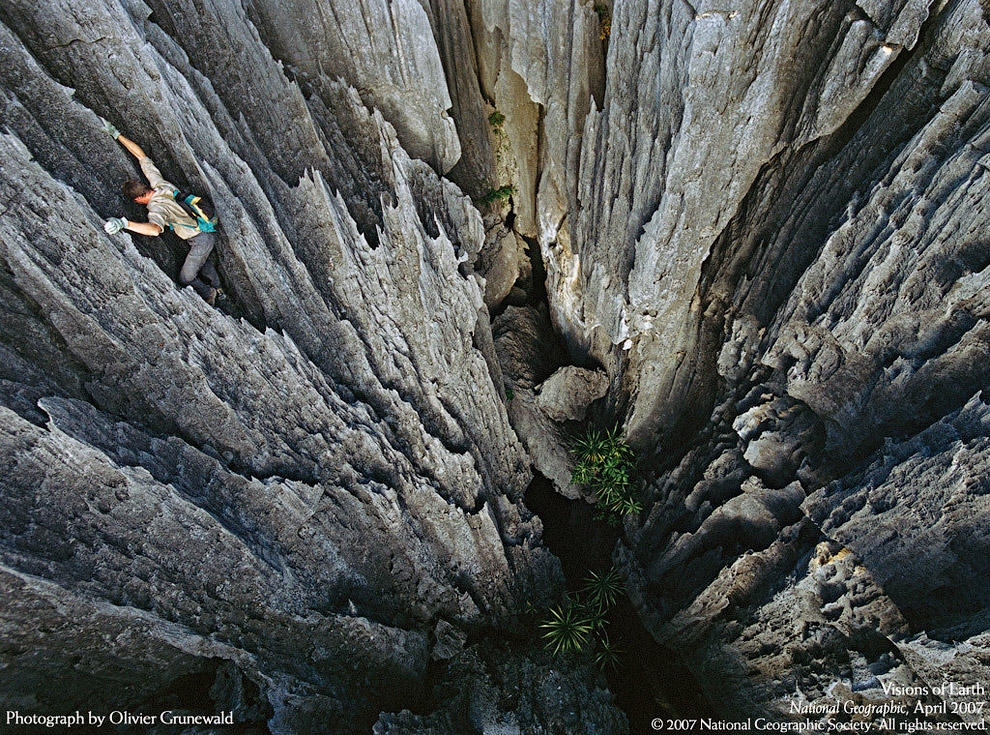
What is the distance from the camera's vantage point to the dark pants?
5.73m

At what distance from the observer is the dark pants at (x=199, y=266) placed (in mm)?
5734

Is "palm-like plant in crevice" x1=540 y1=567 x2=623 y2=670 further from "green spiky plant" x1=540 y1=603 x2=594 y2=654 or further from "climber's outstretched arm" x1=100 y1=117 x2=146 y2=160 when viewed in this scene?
"climber's outstretched arm" x1=100 y1=117 x2=146 y2=160

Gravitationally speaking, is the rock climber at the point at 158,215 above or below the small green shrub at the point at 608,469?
above

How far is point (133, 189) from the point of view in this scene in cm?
535

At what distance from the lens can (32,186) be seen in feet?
15.7

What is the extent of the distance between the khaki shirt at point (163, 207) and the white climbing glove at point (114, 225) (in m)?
0.32

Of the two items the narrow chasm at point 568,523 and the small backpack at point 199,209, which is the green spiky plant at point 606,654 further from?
the small backpack at point 199,209

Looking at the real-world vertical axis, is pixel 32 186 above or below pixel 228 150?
below

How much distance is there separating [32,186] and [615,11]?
7463mm

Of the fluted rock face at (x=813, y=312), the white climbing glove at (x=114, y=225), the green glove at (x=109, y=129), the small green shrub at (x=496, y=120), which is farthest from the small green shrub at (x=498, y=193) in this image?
the white climbing glove at (x=114, y=225)

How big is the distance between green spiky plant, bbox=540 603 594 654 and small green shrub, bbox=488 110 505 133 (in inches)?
377

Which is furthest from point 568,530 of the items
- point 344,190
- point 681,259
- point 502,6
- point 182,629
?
point 502,6

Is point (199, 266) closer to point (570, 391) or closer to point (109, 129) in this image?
point (109, 129)

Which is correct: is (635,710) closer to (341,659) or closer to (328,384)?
(341,659)
